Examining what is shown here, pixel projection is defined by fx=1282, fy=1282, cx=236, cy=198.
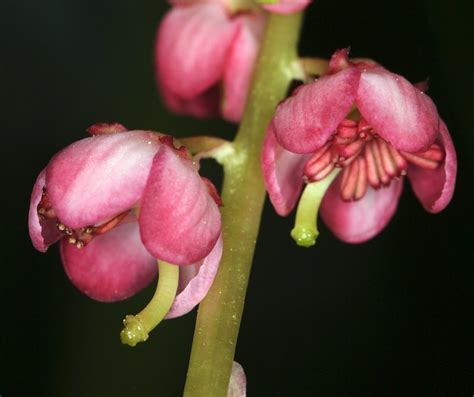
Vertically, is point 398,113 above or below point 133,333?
above

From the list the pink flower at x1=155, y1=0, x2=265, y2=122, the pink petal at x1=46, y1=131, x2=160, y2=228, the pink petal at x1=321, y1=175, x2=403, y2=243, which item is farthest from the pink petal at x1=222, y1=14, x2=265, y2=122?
the pink petal at x1=46, y1=131, x2=160, y2=228

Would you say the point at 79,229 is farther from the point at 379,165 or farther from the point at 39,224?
the point at 379,165

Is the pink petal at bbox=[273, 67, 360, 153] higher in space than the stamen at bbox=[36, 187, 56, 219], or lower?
higher

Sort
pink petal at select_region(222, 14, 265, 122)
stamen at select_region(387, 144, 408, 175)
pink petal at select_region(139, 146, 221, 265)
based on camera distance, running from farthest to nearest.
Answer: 1. pink petal at select_region(222, 14, 265, 122)
2. stamen at select_region(387, 144, 408, 175)
3. pink petal at select_region(139, 146, 221, 265)

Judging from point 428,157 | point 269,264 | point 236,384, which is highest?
point 428,157

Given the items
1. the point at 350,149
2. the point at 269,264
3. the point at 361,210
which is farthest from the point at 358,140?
the point at 269,264

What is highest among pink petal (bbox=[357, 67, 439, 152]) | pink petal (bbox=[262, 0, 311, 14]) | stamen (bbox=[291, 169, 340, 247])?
pink petal (bbox=[357, 67, 439, 152])

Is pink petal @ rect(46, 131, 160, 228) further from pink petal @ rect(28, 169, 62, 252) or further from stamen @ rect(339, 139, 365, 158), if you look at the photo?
stamen @ rect(339, 139, 365, 158)

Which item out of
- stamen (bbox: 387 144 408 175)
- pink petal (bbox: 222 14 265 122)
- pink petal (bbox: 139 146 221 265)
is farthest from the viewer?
pink petal (bbox: 222 14 265 122)

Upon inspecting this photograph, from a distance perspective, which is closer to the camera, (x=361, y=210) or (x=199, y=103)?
(x=361, y=210)
